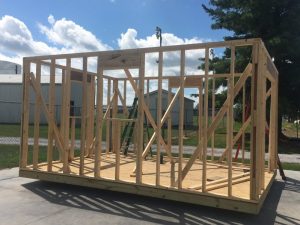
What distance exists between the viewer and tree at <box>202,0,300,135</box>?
18656 millimetres

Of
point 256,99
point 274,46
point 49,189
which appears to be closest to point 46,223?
point 49,189

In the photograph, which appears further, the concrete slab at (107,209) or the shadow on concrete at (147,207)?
the shadow on concrete at (147,207)

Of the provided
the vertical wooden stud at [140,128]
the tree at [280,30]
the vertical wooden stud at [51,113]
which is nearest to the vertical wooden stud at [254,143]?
the vertical wooden stud at [140,128]

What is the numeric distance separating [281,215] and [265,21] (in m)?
15.1

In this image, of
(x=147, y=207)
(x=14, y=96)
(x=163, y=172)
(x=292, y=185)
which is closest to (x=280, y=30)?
(x=292, y=185)

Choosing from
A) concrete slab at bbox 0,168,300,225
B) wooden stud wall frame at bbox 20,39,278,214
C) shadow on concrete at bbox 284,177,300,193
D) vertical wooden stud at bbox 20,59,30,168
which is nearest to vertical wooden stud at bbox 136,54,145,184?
wooden stud wall frame at bbox 20,39,278,214

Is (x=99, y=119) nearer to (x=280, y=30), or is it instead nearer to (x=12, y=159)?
(x=12, y=159)

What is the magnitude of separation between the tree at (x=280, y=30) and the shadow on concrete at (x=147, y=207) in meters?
12.0

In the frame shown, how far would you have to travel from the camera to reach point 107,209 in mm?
6531

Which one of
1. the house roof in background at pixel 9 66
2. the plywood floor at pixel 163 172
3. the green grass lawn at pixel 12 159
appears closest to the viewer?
the plywood floor at pixel 163 172

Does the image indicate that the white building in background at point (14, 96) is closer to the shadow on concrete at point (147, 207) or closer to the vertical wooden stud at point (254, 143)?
the shadow on concrete at point (147, 207)

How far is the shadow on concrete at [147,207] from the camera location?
20.0 ft

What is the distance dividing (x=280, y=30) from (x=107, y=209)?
15880mm

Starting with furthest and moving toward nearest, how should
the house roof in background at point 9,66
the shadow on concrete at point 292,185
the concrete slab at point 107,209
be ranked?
the house roof in background at point 9,66 < the shadow on concrete at point 292,185 < the concrete slab at point 107,209
